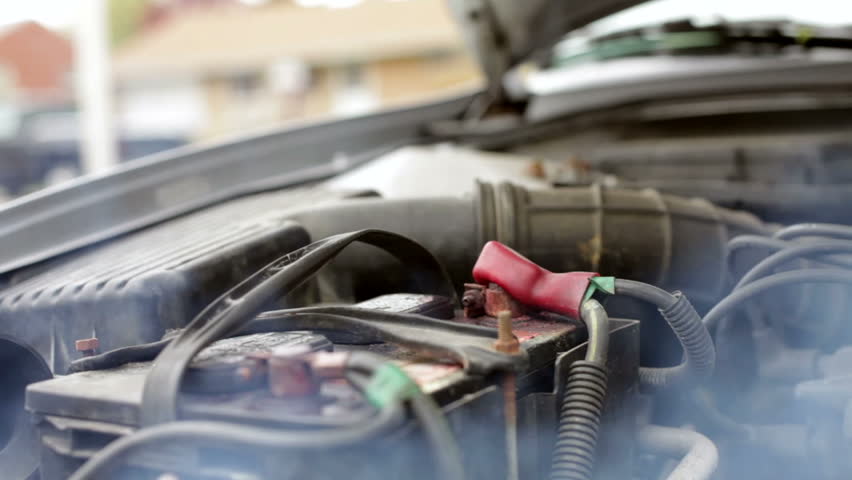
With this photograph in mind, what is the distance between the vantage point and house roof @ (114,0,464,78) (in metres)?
13.7

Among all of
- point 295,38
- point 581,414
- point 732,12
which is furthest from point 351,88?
point 581,414

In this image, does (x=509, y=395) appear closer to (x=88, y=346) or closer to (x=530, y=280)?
(x=530, y=280)

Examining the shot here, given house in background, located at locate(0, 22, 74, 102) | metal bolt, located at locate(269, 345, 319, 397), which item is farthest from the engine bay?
house in background, located at locate(0, 22, 74, 102)

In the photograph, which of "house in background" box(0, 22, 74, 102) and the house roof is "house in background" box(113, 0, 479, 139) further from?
"house in background" box(0, 22, 74, 102)

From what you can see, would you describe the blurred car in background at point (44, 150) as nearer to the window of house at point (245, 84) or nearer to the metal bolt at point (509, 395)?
the metal bolt at point (509, 395)

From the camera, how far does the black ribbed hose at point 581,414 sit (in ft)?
2.07

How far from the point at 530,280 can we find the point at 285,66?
14.4 meters

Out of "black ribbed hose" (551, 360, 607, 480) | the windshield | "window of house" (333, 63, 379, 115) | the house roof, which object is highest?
the house roof

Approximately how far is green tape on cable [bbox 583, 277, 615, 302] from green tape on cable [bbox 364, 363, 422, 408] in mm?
289

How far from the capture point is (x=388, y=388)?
0.49 metres

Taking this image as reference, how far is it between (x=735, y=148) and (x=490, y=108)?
67cm

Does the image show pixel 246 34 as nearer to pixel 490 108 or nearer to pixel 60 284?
pixel 490 108

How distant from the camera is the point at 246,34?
1569 centimetres

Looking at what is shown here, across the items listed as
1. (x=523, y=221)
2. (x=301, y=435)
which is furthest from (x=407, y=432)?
(x=523, y=221)
